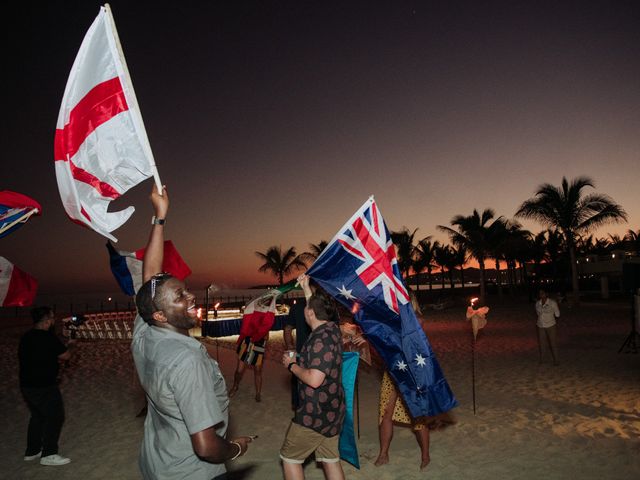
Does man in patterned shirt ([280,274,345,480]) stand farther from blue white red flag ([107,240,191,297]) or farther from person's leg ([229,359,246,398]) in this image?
person's leg ([229,359,246,398])

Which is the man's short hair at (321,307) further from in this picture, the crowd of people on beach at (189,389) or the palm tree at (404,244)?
→ the palm tree at (404,244)

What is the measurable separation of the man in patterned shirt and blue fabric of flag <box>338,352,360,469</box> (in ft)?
3.76

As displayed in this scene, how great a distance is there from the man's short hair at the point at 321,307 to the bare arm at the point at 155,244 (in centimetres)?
133

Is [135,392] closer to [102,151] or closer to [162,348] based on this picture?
[102,151]

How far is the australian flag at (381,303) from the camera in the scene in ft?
14.7

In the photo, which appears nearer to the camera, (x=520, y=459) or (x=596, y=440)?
(x=520, y=459)

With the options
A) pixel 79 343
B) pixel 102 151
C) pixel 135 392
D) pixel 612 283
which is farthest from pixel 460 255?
pixel 102 151

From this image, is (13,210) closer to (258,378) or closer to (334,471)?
(334,471)

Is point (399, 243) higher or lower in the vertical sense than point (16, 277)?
higher

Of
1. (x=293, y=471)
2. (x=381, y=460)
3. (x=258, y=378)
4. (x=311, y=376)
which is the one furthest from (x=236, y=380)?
(x=311, y=376)

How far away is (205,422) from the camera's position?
2.00m

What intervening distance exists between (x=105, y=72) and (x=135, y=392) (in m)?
7.64

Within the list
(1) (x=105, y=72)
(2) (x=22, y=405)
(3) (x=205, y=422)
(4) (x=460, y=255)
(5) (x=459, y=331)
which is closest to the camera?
(3) (x=205, y=422)

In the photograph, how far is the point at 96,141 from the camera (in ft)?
11.0
